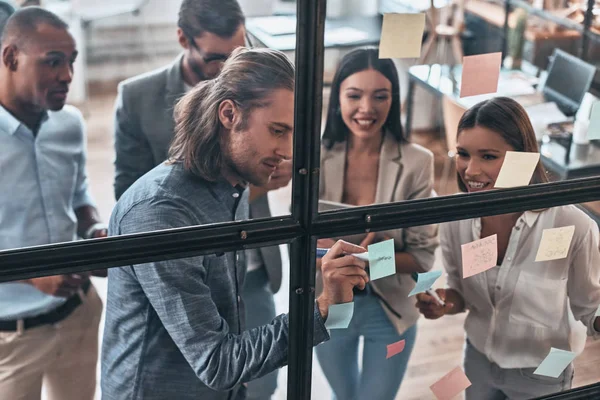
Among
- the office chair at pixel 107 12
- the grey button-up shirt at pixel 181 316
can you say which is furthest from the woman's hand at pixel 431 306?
the office chair at pixel 107 12

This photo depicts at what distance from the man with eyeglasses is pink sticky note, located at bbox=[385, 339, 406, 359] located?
34cm

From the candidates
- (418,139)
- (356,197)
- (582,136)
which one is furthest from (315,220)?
(582,136)

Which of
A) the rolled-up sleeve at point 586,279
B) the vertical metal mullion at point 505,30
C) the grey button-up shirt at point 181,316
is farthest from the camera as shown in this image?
the vertical metal mullion at point 505,30

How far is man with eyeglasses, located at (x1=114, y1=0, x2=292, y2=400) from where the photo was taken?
45.0 inches

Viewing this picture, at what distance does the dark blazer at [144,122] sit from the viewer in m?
1.18

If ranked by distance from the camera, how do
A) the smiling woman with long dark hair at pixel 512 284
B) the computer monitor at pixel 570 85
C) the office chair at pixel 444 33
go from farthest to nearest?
1. the computer monitor at pixel 570 85
2. the office chair at pixel 444 33
3. the smiling woman with long dark hair at pixel 512 284

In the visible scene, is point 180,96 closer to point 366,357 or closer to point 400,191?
point 400,191

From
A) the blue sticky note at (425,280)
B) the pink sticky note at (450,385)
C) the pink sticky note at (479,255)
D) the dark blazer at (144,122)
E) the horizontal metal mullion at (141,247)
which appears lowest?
the pink sticky note at (450,385)

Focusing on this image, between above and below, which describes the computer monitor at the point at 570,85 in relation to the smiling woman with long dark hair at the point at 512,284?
above

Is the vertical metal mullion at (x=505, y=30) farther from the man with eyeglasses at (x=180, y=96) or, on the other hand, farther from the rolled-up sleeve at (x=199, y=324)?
the rolled-up sleeve at (x=199, y=324)

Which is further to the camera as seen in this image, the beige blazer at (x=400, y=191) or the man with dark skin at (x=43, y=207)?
the beige blazer at (x=400, y=191)

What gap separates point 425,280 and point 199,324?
0.50 metres

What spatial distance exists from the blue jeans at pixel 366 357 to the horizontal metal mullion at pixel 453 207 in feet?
0.74

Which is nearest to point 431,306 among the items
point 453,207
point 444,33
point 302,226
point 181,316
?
point 453,207
